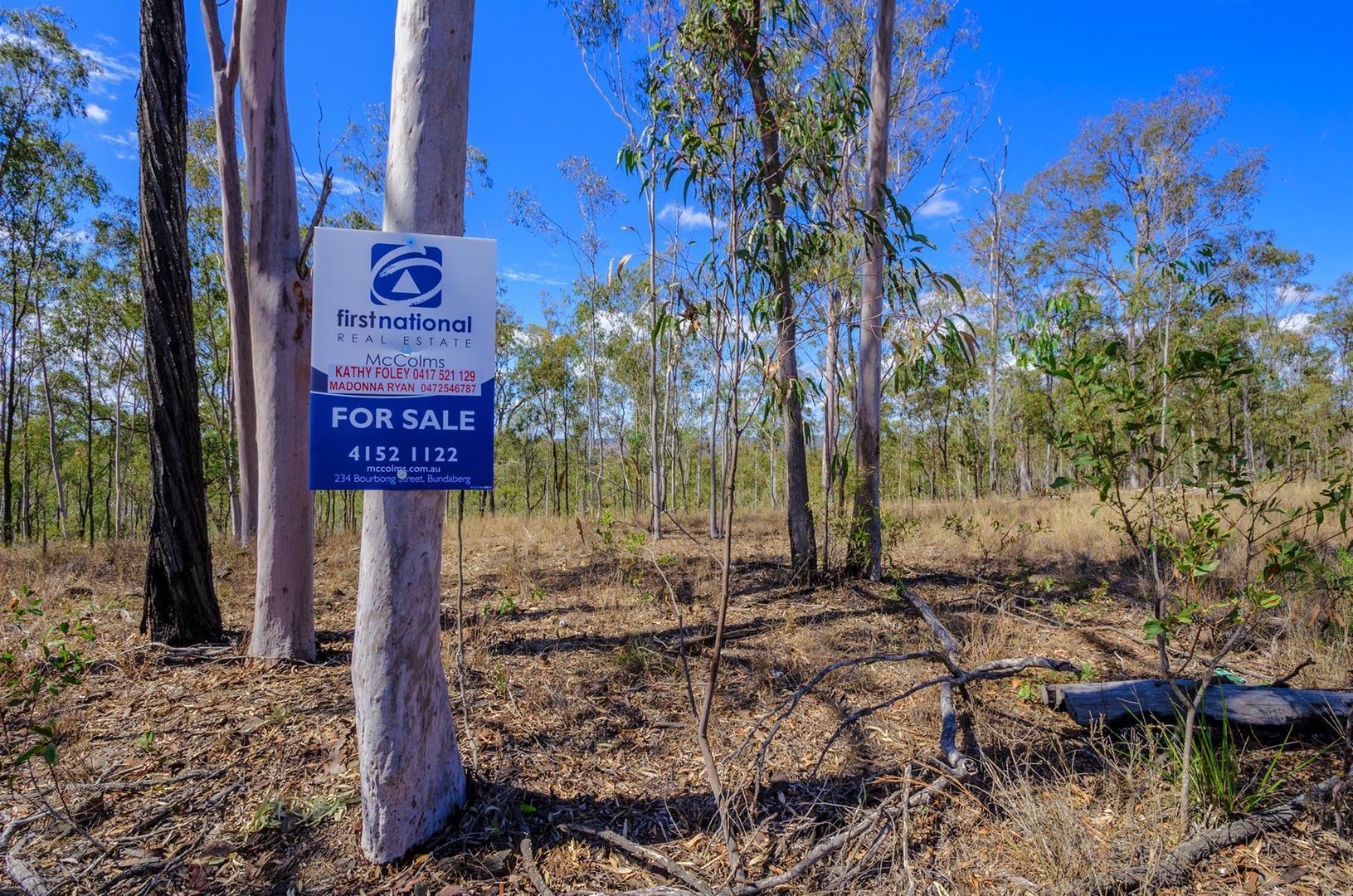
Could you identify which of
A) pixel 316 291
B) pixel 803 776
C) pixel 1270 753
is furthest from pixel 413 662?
pixel 1270 753

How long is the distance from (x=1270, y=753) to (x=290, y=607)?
4.88m

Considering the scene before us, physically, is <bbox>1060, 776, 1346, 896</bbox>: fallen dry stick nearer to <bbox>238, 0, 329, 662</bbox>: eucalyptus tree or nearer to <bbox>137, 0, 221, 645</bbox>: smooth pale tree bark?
<bbox>238, 0, 329, 662</bbox>: eucalyptus tree

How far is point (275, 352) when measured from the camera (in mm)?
3346

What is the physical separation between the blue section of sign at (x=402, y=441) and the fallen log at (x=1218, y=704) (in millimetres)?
2883

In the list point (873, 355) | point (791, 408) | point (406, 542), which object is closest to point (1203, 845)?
point (406, 542)

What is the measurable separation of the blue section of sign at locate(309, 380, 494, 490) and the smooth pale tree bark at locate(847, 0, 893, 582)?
4.01 meters

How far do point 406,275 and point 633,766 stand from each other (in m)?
2.19

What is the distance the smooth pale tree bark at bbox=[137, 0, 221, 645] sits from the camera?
139 inches

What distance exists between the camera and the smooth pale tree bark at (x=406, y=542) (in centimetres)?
187

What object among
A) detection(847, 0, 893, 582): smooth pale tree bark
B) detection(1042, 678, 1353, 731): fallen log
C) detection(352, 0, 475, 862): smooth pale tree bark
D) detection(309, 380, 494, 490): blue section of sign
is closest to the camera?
detection(309, 380, 494, 490): blue section of sign

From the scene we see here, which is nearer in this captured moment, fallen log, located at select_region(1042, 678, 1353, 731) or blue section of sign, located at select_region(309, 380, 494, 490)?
blue section of sign, located at select_region(309, 380, 494, 490)

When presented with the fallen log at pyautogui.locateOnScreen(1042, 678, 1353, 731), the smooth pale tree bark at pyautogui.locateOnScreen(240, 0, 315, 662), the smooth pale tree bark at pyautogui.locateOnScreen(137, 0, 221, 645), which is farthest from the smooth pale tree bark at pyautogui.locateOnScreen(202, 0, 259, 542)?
the fallen log at pyautogui.locateOnScreen(1042, 678, 1353, 731)

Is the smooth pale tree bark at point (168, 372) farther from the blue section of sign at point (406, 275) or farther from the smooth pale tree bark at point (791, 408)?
the smooth pale tree bark at point (791, 408)

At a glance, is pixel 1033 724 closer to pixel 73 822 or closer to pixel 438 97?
pixel 438 97
